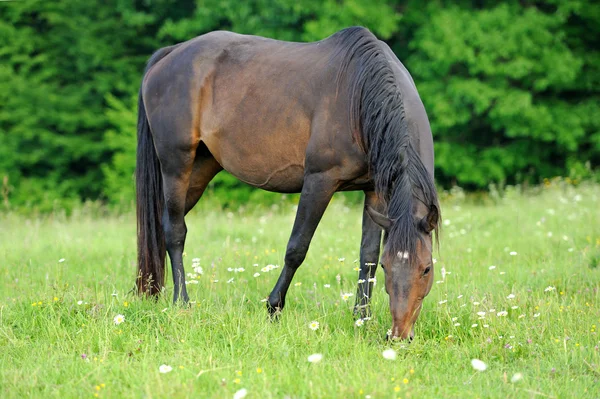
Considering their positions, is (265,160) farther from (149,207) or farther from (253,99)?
(149,207)

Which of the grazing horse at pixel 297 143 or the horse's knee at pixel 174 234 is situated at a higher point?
the grazing horse at pixel 297 143

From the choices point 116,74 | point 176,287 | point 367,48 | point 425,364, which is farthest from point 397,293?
point 116,74

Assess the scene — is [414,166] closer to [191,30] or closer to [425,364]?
[425,364]

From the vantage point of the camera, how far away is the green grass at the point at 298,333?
11.3 feet

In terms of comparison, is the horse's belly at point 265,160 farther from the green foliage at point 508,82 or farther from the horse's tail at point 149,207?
the green foliage at point 508,82

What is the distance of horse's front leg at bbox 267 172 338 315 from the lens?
461cm

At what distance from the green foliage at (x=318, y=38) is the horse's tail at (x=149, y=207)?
9.44m

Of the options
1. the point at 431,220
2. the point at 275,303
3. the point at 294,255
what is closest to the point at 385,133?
the point at 431,220

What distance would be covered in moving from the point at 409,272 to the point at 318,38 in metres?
13.7

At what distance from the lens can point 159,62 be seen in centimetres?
579

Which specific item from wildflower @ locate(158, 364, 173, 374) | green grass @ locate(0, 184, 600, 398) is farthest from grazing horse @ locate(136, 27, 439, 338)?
wildflower @ locate(158, 364, 173, 374)

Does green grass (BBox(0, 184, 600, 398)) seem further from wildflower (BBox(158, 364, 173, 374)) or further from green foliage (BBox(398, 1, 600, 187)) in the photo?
green foliage (BBox(398, 1, 600, 187))

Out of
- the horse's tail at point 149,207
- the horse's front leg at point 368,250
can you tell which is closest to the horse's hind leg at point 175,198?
the horse's tail at point 149,207

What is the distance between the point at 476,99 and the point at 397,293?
12957 mm
